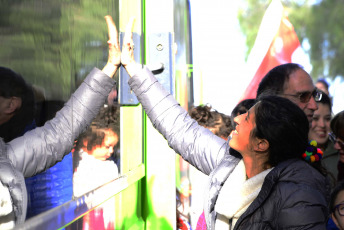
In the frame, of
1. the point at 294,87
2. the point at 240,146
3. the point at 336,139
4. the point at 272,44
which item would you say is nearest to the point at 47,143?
the point at 240,146

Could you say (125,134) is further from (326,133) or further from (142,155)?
(326,133)

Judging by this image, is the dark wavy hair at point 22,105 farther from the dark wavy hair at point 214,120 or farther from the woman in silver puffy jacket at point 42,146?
the dark wavy hair at point 214,120

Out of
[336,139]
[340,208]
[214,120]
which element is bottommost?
[340,208]

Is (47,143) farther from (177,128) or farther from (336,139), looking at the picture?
(336,139)

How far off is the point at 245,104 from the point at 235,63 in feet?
14.4

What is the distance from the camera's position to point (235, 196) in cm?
188

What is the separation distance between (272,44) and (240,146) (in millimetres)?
3915

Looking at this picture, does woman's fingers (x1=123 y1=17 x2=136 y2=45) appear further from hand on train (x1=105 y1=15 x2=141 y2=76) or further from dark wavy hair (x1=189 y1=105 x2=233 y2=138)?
dark wavy hair (x1=189 y1=105 x2=233 y2=138)

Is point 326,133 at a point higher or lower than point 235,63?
lower

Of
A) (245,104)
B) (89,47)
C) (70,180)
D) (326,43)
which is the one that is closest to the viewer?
(70,180)

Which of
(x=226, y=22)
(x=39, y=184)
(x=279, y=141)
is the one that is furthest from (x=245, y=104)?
(x=226, y=22)

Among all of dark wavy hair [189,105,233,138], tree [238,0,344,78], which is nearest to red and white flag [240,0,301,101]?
dark wavy hair [189,105,233,138]

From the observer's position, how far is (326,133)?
4.12 metres

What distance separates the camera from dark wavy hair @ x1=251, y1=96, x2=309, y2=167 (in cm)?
189
